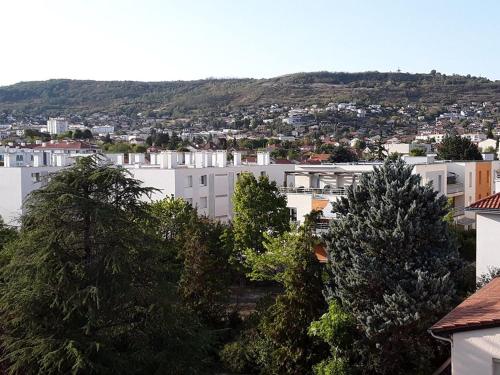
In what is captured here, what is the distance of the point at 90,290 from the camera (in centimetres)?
1602

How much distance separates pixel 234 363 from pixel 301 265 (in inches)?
185

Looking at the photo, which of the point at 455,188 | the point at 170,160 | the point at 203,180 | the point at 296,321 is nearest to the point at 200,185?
the point at 203,180

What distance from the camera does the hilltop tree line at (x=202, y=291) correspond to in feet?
53.5

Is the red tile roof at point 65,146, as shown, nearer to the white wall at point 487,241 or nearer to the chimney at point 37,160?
the chimney at point 37,160

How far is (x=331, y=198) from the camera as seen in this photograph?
35.1 m

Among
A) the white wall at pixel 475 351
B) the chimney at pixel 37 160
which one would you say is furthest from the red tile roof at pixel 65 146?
the white wall at pixel 475 351

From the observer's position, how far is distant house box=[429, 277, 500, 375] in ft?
41.0

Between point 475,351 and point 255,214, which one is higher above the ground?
point 255,214

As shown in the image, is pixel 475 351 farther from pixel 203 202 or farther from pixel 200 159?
pixel 200 159

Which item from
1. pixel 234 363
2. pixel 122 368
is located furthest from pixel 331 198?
pixel 122 368

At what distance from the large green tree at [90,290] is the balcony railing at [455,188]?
28.2 metres

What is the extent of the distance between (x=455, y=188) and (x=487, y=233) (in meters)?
23.1

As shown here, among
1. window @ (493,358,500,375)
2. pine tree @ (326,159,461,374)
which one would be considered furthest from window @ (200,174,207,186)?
window @ (493,358,500,375)

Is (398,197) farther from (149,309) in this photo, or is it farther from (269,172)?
(269,172)
